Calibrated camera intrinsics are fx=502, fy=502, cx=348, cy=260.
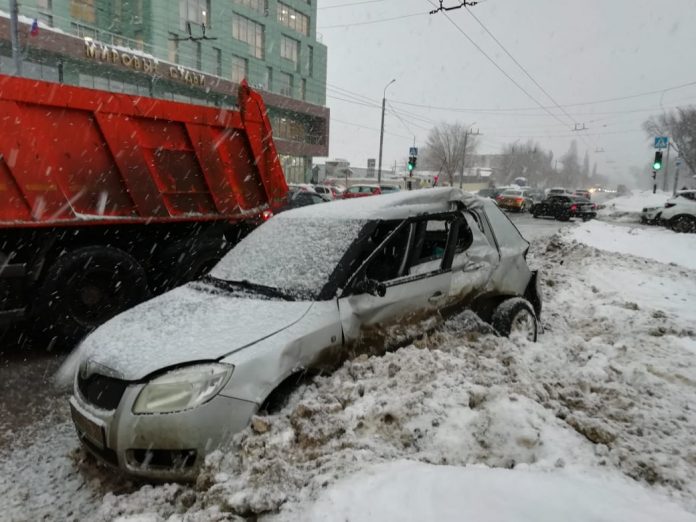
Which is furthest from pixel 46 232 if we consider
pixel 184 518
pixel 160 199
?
pixel 184 518

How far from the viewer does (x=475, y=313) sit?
14.2ft

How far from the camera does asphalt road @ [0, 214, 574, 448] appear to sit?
3721 millimetres

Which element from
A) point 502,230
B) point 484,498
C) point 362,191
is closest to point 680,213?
point 362,191

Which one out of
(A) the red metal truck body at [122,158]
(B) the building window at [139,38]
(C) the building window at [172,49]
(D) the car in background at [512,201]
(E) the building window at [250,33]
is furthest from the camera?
(E) the building window at [250,33]

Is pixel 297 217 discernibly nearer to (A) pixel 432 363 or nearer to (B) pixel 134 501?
(A) pixel 432 363

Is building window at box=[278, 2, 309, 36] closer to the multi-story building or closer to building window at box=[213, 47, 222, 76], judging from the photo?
the multi-story building

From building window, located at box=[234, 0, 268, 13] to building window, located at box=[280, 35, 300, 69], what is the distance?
3200 mm

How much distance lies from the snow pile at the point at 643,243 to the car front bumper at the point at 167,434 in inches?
395

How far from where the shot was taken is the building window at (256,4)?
43.4 m

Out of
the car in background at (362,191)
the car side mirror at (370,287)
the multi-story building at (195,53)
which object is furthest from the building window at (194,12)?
the car side mirror at (370,287)

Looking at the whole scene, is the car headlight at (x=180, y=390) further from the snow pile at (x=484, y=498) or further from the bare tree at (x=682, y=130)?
the bare tree at (x=682, y=130)

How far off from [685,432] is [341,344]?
6.53 feet

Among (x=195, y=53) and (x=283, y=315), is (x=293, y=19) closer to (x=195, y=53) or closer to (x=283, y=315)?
(x=195, y=53)

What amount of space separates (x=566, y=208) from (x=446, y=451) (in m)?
26.0
